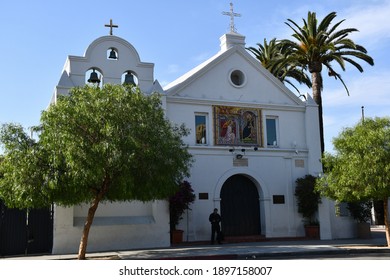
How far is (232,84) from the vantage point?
2516 centimetres

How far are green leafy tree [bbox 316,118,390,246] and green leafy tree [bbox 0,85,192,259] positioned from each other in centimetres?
771

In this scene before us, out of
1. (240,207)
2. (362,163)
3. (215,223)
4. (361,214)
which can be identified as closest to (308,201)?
(361,214)

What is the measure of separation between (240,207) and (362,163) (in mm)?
7139

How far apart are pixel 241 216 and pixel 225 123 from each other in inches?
189

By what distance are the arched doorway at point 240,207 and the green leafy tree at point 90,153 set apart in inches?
293

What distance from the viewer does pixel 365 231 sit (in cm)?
2580

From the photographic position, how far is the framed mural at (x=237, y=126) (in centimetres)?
2452

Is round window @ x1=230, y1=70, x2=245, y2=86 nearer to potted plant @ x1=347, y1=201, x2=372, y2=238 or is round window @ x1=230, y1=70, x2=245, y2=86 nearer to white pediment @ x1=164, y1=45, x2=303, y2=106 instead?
white pediment @ x1=164, y1=45, x2=303, y2=106

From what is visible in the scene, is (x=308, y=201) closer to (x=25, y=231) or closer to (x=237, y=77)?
(x=237, y=77)

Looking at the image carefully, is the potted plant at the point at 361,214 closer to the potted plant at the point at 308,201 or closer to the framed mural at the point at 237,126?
the potted plant at the point at 308,201

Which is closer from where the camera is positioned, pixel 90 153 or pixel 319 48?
pixel 90 153

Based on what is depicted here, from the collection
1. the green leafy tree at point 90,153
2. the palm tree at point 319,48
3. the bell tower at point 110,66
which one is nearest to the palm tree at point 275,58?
the palm tree at point 319,48
